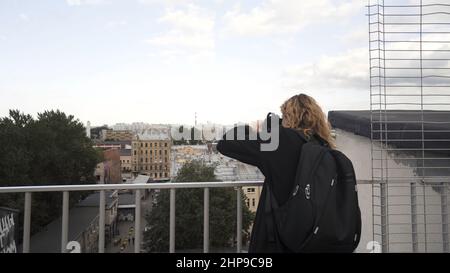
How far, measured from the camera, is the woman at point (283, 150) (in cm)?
135

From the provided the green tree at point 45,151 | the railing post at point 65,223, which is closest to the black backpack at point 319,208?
the railing post at point 65,223

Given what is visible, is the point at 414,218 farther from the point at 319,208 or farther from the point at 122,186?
the point at 122,186

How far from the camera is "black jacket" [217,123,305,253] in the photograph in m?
1.35

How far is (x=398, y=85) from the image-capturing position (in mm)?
2570

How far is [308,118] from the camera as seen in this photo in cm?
144

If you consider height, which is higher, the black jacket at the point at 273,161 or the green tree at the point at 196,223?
the black jacket at the point at 273,161

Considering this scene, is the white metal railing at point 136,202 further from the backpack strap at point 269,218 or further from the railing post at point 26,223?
the backpack strap at point 269,218

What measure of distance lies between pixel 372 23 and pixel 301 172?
1796 millimetres

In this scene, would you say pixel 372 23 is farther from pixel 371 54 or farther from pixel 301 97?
pixel 301 97

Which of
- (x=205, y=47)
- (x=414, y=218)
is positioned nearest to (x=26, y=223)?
(x=414, y=218)

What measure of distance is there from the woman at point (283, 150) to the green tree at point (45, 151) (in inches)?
1015

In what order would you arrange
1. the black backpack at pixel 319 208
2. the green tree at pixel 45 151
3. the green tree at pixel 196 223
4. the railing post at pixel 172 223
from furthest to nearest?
the green tree at pixel 45 151 < the green tree at pixel 196 223 < the railing post at pixel 172 223 < the black backpack at pixel 319 208
